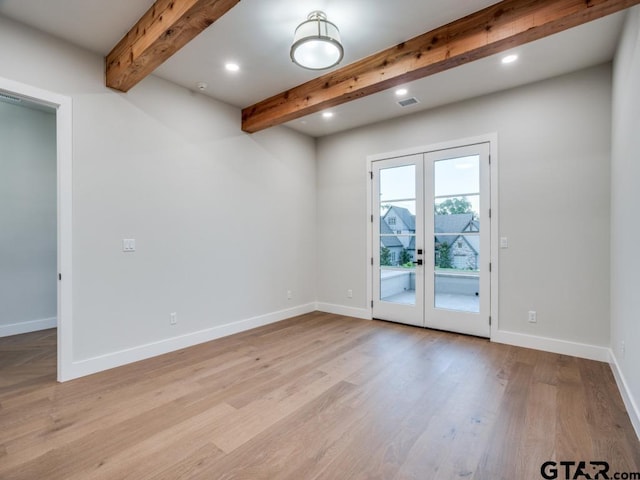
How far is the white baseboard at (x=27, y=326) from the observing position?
4234mm

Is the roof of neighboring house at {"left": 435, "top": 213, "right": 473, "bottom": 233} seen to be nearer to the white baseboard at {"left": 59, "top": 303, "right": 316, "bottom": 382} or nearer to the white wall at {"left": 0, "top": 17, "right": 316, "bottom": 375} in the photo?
the white wall at {"left": 0, "top": 17, "right": 316, "bottom": 375}

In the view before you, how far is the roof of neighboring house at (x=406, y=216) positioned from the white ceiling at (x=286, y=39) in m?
1.51

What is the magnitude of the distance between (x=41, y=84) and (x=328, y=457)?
12.1 feet

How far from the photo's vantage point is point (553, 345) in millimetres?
3547

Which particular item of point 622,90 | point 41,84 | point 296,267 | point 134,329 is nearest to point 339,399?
point 134,329

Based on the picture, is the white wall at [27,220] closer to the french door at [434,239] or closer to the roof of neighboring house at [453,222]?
the french door at [434,239]

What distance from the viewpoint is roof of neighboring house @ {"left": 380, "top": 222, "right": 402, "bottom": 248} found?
479cm

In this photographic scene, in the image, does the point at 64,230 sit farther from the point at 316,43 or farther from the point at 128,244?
the point at 316,43

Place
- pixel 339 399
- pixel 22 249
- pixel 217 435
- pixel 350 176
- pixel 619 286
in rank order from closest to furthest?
pixel 217 435 → pixel 339 399 → pixel 619 286 → pixel 22 249 → pixel 350 176

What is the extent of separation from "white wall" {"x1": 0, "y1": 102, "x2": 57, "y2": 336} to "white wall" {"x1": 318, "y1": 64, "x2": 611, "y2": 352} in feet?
17.9

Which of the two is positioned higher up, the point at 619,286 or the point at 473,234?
the point at 473,234

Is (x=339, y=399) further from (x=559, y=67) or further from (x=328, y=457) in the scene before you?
(x=559, y=67)

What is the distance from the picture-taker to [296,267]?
17.4 feet

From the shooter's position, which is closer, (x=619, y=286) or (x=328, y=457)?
(x=328, y=457)
